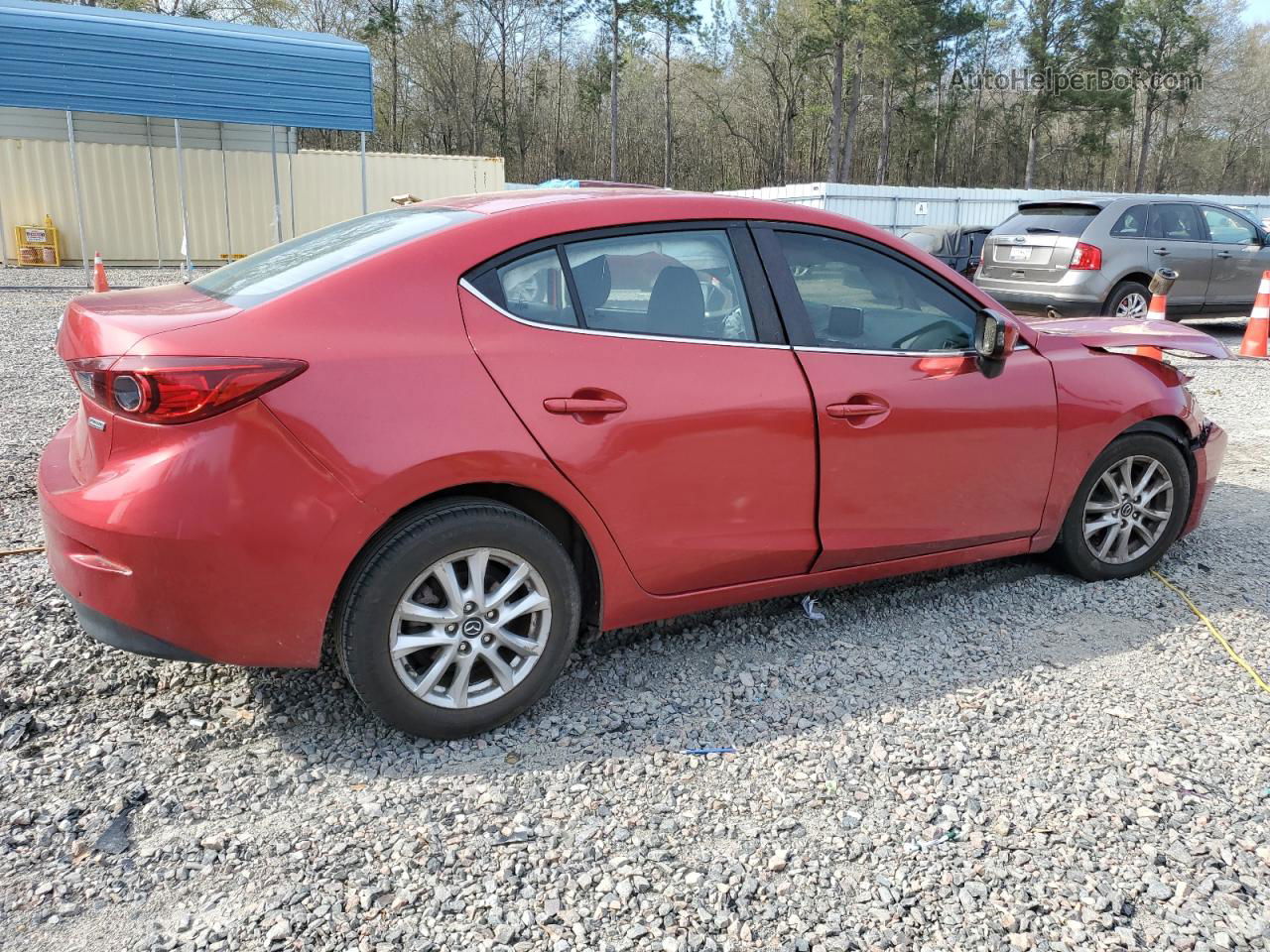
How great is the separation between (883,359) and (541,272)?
126 cm

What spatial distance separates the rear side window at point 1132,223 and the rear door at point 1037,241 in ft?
0.92

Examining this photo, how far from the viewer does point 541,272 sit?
2.96m

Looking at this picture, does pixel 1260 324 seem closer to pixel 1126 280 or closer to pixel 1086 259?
pixel 1126 280

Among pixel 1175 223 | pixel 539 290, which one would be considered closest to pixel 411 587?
pixel 539 290

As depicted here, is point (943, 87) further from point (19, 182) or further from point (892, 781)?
point (892, 781)

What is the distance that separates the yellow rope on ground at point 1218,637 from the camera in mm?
3496

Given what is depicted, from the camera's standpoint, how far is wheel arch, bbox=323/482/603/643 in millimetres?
2695

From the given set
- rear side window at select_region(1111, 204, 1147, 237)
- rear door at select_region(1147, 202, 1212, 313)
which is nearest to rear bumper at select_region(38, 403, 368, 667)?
rear side window at select_region(1111, 204, 1147, 237)

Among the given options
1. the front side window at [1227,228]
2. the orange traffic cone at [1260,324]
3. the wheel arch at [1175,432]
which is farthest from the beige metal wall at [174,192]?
the wheel arch at [1175,432]

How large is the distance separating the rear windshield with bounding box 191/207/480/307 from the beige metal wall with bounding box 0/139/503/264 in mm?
20696

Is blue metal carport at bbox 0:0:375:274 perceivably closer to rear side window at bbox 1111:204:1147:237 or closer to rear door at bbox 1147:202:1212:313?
rear side window at bbox 1111:204:1147:237

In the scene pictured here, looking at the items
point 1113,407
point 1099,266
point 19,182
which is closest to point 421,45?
point 19,182

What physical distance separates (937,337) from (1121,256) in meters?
8.76

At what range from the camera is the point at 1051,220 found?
1146cm
